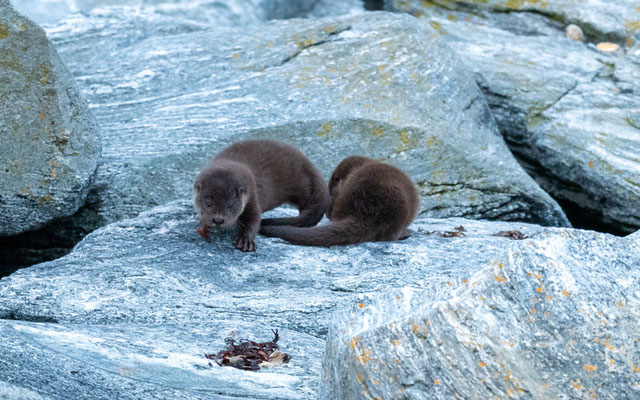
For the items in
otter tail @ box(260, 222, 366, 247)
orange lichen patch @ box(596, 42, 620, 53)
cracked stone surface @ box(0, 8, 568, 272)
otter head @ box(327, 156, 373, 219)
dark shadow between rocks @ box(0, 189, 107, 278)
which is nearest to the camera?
otter tail @ box(260, 222, 366, 247)

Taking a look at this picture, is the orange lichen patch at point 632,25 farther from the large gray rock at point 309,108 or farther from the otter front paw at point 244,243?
the otter front paw at point 244,243

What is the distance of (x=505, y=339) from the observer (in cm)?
287

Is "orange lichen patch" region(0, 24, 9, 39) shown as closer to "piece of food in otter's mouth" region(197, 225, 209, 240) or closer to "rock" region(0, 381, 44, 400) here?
"piece of food in otter's mouth" region(197, 225, 209, 240)

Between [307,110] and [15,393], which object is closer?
[15,393]

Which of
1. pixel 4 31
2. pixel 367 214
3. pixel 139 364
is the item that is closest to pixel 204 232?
pixel 367 214

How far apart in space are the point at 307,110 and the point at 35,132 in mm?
3098

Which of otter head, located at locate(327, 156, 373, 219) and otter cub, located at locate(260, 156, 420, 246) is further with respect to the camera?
otter head, located at locate(327, 156, 373, 219)

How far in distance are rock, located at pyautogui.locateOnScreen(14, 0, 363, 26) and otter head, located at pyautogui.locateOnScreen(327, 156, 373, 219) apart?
19.3 ft

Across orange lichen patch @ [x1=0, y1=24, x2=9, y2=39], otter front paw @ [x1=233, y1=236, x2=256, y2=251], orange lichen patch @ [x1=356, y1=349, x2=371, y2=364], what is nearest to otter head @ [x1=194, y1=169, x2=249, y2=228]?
otter front paw @ [x1=233, y1=236, x2=256, y2=251]

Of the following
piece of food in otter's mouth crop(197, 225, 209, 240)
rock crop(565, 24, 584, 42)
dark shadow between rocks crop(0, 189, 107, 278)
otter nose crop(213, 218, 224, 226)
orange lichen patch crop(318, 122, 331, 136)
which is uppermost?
rock crop(565, 24, 584, 42)

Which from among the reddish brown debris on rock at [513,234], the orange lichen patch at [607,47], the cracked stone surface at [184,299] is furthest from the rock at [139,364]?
the orange lichen patch at [607,47]

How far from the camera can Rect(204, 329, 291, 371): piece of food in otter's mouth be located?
412cm

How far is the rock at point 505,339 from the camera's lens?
2811 millimetres

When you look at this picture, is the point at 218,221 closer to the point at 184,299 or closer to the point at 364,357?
the point at 184,299
